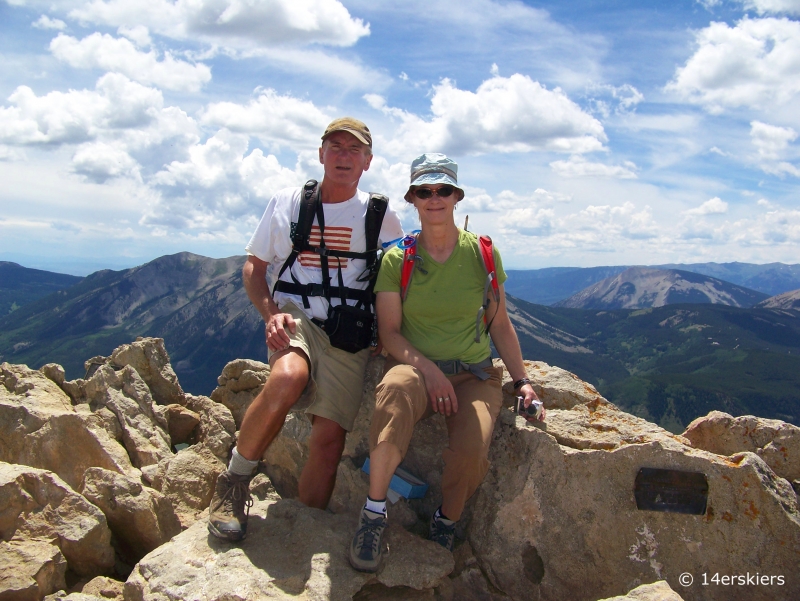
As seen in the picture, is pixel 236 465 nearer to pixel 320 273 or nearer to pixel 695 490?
pixel 320 273

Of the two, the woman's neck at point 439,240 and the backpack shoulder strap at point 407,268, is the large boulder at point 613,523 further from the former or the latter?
the woman's neck at point 439,240

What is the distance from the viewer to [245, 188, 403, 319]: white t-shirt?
8758 mm

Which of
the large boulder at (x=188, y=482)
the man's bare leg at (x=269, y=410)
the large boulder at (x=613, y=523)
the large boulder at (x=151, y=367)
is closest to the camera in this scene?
the man's bare leg at (x=269, y=410)

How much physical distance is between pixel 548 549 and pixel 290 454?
4758 millimetres

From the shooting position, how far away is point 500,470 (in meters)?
8.54

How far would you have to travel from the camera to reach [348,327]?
838 centimetres

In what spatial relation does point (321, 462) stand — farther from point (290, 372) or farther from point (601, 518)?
point (601, 518)

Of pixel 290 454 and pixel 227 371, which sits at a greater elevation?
pixel 227 371

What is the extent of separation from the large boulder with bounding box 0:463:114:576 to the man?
79.1 inches

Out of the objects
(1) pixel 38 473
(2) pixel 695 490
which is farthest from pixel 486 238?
(1) pixel 38 473

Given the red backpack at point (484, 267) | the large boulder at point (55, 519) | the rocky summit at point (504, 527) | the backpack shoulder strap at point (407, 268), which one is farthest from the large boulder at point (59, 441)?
the red backpack at point (484, 267)

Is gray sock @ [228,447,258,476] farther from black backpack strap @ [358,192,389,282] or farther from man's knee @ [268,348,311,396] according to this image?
black backpack strap @ [358,192,389,282]

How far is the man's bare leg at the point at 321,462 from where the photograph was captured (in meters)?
8.17

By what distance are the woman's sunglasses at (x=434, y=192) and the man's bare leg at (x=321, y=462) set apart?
3447mm
